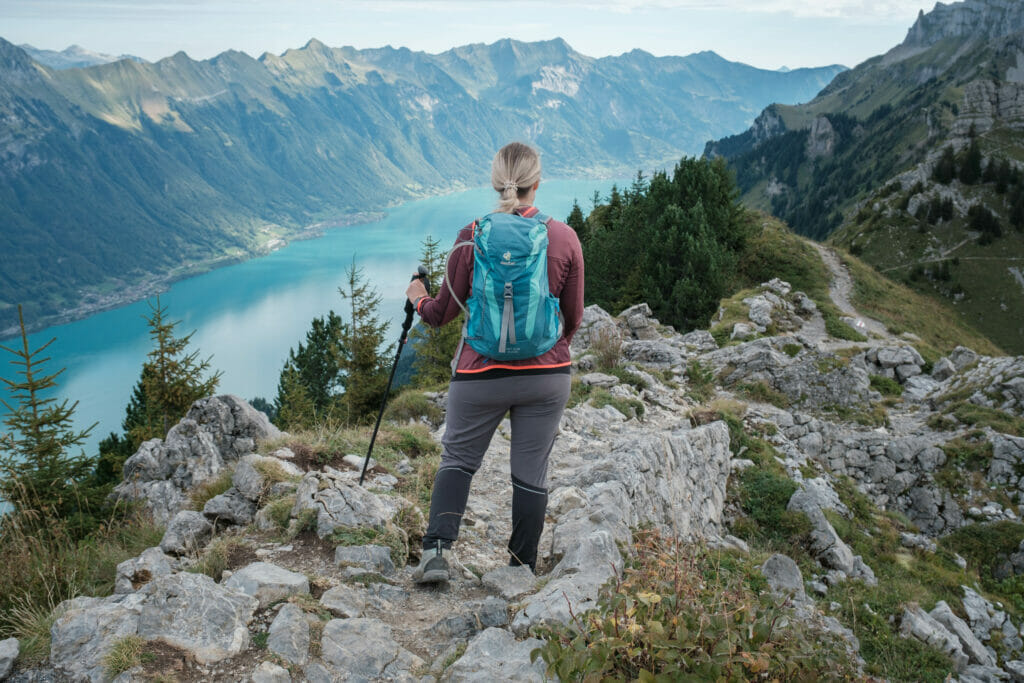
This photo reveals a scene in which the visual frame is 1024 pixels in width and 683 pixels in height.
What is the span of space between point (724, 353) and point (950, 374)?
7.54 m

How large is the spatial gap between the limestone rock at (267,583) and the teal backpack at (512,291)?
82.9 inches

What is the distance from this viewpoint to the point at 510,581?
4352 millimetres

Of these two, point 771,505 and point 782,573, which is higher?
point 782,573

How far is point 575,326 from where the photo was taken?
4.36 m

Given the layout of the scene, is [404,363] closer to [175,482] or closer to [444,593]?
[175,482]

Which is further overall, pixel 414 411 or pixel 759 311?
pixel 759 311

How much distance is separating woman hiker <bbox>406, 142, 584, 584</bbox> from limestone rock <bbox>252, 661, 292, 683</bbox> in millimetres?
1240

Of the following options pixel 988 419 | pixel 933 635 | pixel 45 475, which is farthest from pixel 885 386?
pixel 45 475

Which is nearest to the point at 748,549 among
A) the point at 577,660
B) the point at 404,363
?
the point at 577,660

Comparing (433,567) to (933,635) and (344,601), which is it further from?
(933,635)

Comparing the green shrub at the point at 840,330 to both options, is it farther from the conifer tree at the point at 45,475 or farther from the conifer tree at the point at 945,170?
the conifer tree at the point at 945,170

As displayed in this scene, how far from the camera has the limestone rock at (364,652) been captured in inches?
134

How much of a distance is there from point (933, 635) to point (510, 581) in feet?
16.8

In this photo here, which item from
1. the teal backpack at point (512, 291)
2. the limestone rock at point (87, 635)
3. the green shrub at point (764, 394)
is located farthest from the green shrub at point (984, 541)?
the limestone rock at point (87, 635)
